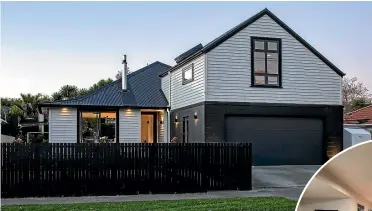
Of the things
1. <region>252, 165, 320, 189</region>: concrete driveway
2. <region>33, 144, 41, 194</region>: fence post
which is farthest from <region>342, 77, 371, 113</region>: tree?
<region>33, 144, 41, 194</region>: fence post

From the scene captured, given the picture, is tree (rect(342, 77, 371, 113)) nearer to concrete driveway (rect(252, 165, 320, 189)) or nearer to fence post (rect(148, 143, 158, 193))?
concrete driveway (rect(252, 165, 320, 189))

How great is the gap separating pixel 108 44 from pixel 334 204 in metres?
24.5

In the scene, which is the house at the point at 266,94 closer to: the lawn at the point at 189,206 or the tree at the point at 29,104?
the lawn at the point at 189,206

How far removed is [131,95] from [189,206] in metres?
13.8

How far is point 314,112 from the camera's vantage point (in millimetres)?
18156

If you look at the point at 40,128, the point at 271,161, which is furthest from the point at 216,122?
the point at 40,128

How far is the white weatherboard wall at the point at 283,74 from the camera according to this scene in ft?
56.3

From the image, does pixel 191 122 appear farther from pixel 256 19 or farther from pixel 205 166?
pixel 205 166

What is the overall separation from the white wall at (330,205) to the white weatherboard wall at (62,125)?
18627 millimetres

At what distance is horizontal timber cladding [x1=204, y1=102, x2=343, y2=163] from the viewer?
1694 cm

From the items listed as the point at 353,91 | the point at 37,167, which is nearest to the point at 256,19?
the point at 37,167

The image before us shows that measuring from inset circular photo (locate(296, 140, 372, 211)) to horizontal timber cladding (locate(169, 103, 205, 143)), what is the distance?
46.4ft

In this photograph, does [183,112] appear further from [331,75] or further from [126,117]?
[331,75]

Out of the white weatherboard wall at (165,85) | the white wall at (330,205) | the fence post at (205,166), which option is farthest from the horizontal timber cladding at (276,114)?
the white wall at (330,205)
